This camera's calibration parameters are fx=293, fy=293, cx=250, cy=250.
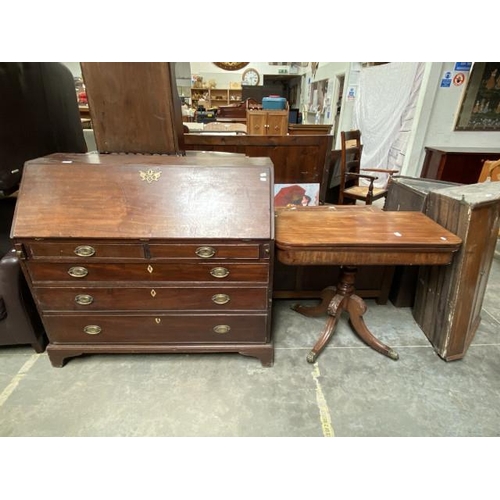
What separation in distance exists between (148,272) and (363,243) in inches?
40.7

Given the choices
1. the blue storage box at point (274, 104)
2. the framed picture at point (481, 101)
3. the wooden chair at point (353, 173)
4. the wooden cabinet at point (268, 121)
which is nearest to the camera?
the wooden chair at point (353, 173)

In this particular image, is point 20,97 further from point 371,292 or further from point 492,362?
point 492,362

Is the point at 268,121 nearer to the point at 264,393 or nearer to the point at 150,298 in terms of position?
the point at 150,298

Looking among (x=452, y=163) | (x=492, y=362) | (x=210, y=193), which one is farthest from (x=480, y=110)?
(x=210, y=193)

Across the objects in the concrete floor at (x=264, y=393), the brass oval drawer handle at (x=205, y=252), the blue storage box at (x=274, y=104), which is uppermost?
the blue storage box at (x=274, y=104)

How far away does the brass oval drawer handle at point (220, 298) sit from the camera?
150 cm

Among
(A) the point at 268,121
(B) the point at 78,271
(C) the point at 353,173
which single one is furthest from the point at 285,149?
(B) the point at 78,271

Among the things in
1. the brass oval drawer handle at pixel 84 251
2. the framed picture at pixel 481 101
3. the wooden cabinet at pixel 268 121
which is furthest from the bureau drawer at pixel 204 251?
the framed picture at pixel 481 101

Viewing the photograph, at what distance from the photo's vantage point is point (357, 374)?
164cm

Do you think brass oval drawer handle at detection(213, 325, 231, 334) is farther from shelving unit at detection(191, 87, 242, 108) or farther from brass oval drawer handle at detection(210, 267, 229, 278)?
shelving unit at detection(191, 87, 242, 108)

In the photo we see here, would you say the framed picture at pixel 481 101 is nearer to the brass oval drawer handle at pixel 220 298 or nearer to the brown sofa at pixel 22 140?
the brass oval drawer handle at pixel 220 298

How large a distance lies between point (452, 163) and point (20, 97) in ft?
13.7

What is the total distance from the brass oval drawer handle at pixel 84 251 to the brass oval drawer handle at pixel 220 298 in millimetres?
618

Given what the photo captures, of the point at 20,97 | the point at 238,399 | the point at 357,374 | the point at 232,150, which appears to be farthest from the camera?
the point at 232,150
